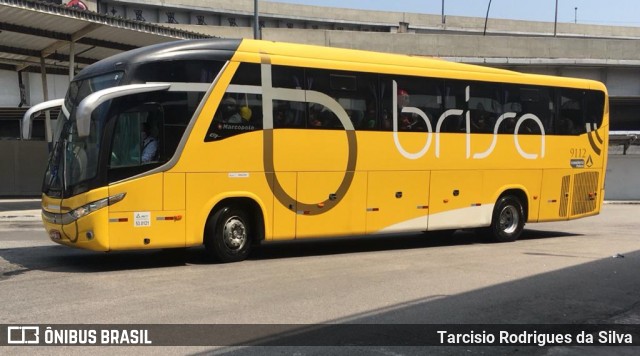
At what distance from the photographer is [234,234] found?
9617 millimetres

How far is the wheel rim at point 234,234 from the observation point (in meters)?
9.52

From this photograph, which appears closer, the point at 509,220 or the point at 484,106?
the point at 484,106

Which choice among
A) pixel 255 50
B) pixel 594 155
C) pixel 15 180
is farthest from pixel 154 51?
pixel 15 180

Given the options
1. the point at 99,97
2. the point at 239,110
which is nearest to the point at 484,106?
the point at 239,110

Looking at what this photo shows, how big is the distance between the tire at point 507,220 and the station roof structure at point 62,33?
14211 millimetres

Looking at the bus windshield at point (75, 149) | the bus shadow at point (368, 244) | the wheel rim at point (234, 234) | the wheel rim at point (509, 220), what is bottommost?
the bus shadow at point (368, 244)

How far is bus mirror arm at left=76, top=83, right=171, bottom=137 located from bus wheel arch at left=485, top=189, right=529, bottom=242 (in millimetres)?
7994

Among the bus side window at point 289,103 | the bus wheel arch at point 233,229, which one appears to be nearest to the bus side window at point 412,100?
the bus side window at point 289,103

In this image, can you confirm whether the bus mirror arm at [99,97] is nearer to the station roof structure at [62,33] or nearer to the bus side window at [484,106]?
the bus side window at [484,106]

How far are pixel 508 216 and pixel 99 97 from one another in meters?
9.38

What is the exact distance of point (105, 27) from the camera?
20000 millimetres

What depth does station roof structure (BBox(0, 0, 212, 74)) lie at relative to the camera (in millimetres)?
17953

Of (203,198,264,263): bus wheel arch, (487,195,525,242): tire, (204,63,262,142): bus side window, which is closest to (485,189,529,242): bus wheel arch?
(487,195,525,242): tire

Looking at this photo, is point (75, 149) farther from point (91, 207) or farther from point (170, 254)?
point (170, 254)
